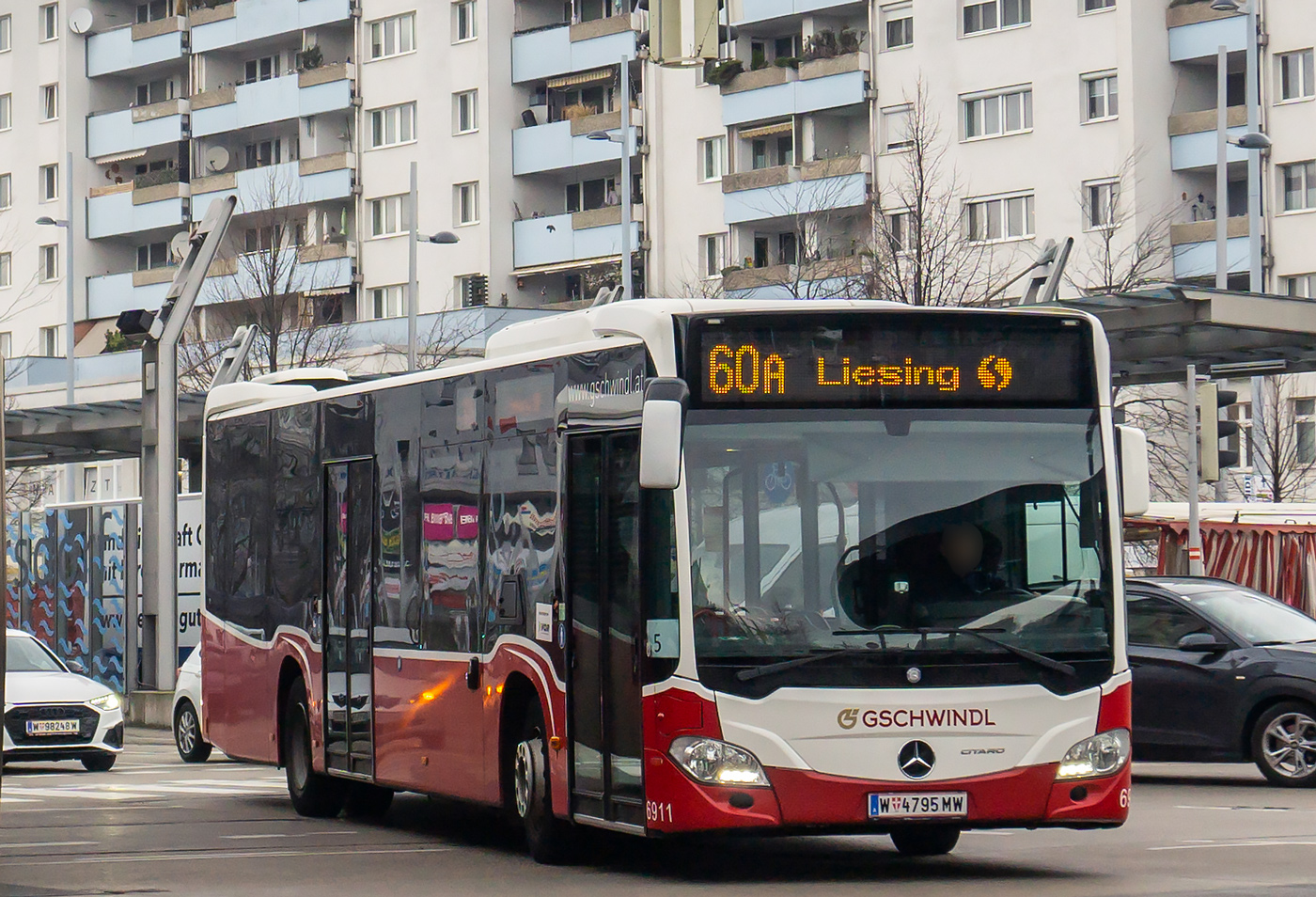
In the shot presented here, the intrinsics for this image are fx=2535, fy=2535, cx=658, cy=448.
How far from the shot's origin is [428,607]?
14.6 m

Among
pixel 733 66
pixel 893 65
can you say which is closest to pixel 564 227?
pixel 733 66

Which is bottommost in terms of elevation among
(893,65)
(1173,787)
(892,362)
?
(1173,787)

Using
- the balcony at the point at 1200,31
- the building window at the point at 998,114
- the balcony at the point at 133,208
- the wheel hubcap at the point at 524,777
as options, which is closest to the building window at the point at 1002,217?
the building window at the point at 998,114

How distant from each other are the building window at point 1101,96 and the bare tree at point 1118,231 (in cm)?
150

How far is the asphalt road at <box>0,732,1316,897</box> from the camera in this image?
A: 12023 millimetres

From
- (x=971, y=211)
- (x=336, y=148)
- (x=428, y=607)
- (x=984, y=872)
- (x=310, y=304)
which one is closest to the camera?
(x=984, y=872)

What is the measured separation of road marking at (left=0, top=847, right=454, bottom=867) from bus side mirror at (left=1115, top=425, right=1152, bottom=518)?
4472 mm

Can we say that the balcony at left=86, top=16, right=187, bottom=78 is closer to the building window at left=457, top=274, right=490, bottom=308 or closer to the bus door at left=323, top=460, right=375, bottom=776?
the building window at left=457, top=274, right=490, bottom=308

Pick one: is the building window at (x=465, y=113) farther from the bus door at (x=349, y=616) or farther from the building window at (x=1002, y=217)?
the bus door at (x=349, y=616)

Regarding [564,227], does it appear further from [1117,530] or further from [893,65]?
[1117,530]

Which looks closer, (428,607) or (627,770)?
(627,770)

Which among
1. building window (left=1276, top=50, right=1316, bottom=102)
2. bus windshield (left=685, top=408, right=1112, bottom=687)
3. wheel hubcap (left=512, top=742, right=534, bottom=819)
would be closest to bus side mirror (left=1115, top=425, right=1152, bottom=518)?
bus windshield (left=685, top=408, right=1112, bottom=687)

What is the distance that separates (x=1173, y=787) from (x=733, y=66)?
47198 mm

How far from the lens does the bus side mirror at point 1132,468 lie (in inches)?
477
